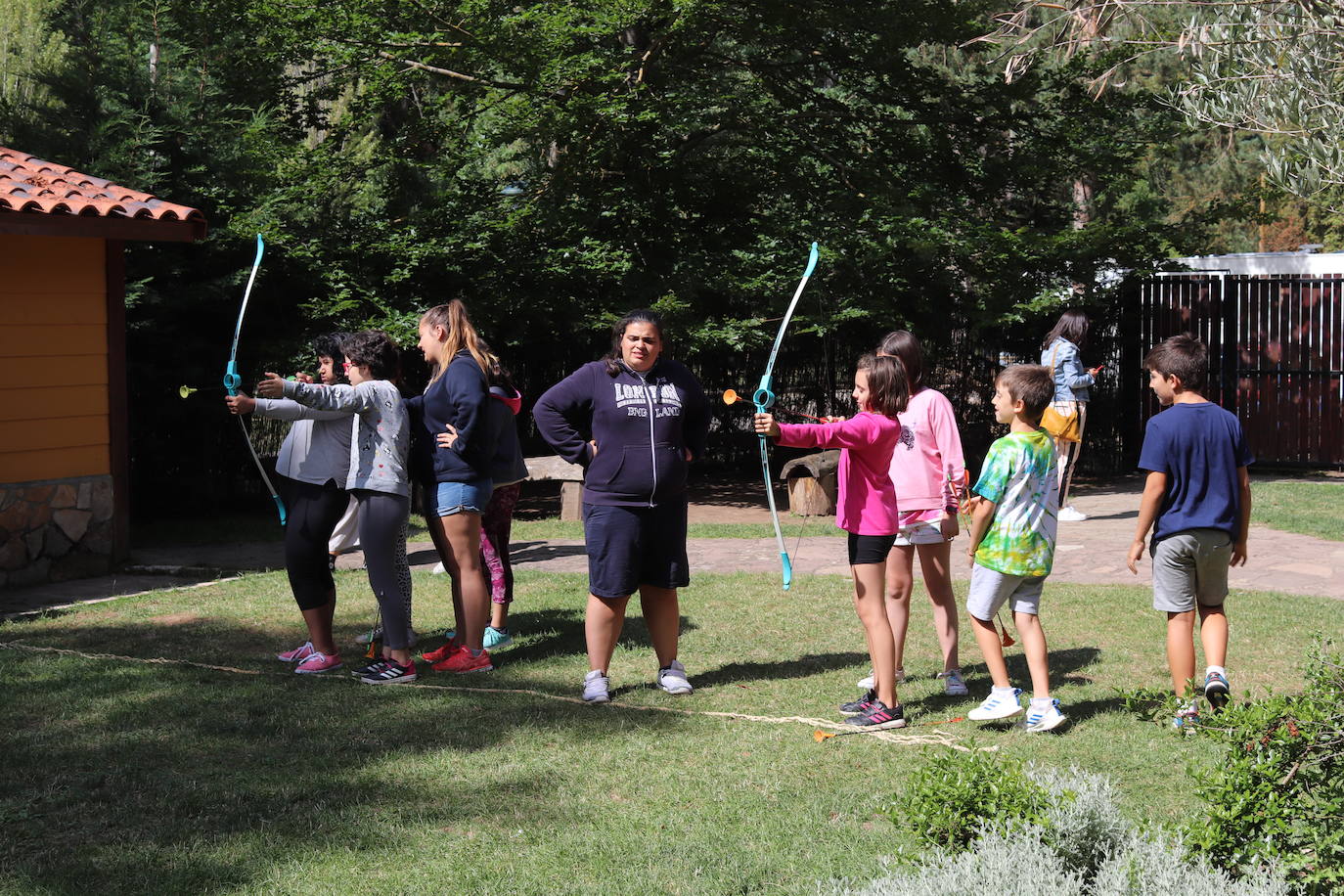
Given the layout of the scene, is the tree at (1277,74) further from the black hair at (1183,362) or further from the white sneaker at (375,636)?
the white sneaker at (375,636)

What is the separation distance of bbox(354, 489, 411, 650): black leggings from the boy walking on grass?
2672 millimetres

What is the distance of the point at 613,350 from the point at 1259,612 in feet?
13.6

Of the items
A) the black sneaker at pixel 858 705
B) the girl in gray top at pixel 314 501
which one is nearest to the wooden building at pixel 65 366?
the girl in gray top at pixel 314 501

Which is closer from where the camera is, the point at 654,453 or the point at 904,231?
the point at 654,453

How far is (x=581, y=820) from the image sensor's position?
433 centimetres

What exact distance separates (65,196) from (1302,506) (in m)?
10.9

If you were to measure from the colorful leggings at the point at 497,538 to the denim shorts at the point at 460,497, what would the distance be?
2.01ft

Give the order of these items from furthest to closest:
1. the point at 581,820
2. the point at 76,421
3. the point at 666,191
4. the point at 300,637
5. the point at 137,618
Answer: the point at 666,191
the point at 76,421
the point at 137,618
the point at 300,637
the point at 581,820

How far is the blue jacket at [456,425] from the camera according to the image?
6184 mm

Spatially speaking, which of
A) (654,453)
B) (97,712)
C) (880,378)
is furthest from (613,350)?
(97,712)

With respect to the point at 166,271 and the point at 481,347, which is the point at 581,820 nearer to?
the point at 481,347

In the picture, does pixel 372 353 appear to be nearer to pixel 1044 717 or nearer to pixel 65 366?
pixel 1044 717

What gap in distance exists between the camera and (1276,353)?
15.4m

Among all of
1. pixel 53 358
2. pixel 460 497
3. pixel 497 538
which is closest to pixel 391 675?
pixel 460 497
